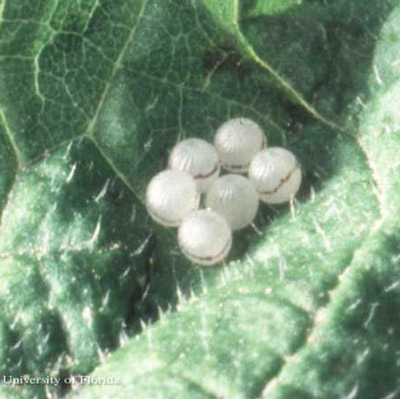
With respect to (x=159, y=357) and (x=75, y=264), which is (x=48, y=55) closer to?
(x=75, y=264)

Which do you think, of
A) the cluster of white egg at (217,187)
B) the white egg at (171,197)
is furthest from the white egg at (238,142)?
the white egg at (171,197)

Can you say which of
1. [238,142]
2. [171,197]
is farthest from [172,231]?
[238,142]

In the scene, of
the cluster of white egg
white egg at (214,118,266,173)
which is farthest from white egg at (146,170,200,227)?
white egg at (214,118,266,173)

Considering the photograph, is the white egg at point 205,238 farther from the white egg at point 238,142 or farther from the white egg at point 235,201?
the white egg at point 238,142

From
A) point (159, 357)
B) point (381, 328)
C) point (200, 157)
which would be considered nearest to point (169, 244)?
point (200, 157)

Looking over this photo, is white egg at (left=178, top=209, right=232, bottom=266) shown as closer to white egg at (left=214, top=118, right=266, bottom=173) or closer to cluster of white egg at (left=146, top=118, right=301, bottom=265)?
cluster of white egg at (left=146, top=118, right=301, bottom=265)

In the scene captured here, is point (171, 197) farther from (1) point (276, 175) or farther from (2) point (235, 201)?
(1) point (276, 175)

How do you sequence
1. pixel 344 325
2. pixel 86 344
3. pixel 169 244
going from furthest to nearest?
pixel 169 244 → pixel 86 344 → pixel 344 325
